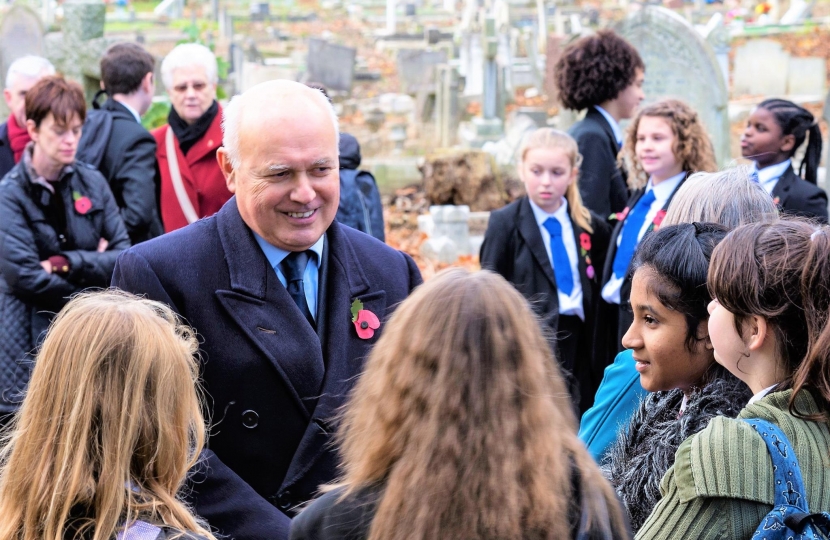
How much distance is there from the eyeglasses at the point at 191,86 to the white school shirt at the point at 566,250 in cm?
195

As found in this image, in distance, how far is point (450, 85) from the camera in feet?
47.5

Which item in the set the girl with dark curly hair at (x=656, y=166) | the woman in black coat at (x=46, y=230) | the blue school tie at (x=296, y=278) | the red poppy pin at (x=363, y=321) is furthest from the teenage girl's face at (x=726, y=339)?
the woman in black coat at (x=46, y=230)

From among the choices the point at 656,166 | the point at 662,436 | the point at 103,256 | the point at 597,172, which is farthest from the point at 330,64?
the point at 662,436

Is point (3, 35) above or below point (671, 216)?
above

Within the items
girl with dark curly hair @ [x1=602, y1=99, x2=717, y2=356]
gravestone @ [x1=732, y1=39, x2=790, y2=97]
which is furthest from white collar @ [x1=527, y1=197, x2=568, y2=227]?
gravestone @ [x1=732, y1=39, x2=790, y2=97]

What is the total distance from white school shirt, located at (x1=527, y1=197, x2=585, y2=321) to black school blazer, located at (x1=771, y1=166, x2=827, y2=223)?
3.52 ft

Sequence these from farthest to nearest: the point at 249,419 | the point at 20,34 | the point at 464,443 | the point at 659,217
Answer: the point at 20,34
the point at 659,217
the point at 249,419
the point at 464,443

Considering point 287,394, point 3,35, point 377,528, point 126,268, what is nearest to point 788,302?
point 377,528

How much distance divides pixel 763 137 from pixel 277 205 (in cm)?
357

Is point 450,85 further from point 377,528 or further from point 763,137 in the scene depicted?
point 377,528

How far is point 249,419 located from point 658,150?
2663 millimetres

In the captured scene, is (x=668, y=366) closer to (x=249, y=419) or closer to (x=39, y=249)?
(x=249, y=419)

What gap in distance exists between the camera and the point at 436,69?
16297 mm

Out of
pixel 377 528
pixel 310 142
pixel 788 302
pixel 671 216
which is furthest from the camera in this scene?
pixel 671 216
